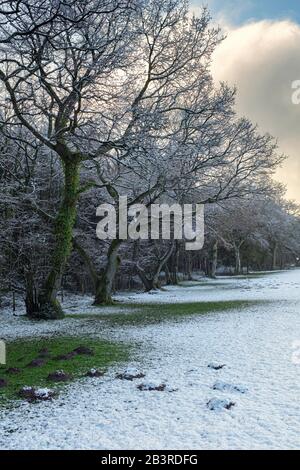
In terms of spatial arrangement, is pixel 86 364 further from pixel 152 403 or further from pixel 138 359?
pixel 152 403

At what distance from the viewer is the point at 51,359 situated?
9555mm

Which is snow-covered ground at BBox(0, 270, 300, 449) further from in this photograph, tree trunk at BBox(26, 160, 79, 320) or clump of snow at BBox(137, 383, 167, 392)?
tree trunk at BBox(26, 160, 79, 320)

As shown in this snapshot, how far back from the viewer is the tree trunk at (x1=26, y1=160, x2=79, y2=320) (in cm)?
1731

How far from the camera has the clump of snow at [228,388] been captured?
7.13 meters

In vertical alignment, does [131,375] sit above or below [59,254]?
below

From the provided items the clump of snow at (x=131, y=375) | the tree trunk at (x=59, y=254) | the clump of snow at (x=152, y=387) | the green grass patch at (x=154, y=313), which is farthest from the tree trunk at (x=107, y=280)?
the clump of snow at (x=152, y=387)

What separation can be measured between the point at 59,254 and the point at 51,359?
8.29 metres

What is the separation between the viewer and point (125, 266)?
34.6 metres

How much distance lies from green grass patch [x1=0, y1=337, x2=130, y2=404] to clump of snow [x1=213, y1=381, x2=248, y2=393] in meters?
2.43

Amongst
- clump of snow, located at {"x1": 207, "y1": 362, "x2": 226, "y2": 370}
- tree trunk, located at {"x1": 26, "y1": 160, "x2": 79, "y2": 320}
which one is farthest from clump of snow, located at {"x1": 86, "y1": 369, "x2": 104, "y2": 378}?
tree trunk, located at {"x1": 26, "y1": 160, "x2": 79, "y2": 320}

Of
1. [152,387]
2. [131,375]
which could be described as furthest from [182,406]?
[131,375]

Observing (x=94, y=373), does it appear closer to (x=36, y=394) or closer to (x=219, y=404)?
(x=36, y=394)
